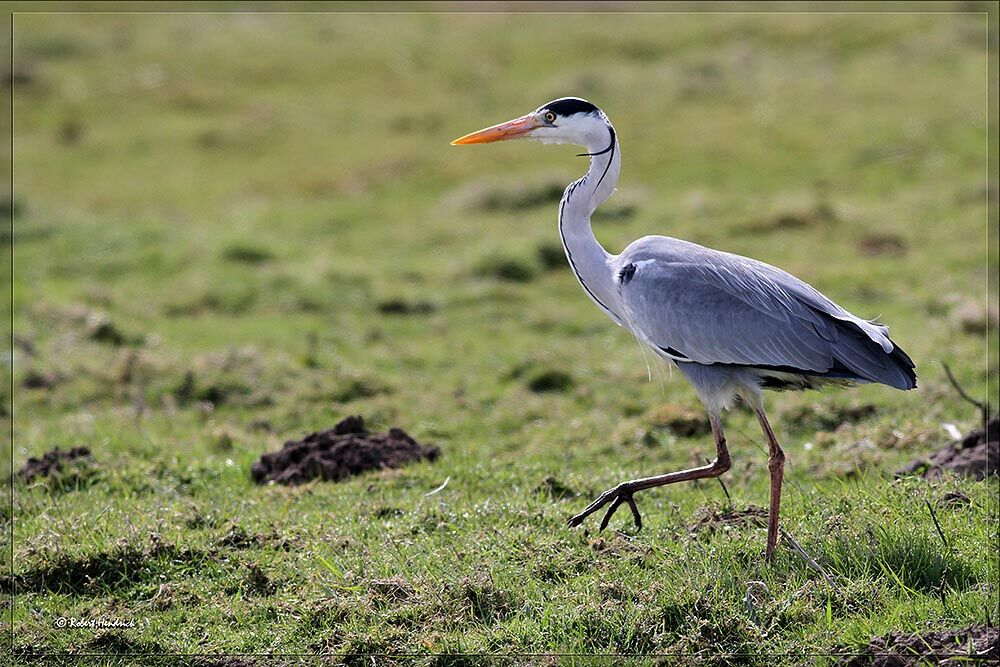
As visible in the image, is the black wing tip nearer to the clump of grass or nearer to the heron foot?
the heron foot

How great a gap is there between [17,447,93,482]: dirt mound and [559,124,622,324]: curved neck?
11.2ft

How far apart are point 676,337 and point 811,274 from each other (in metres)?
6.23

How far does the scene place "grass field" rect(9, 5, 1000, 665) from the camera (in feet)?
17.4

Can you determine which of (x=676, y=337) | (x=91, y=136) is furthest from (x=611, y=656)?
(x=91, y=136)

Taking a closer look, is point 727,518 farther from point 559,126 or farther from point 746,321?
point 559,126

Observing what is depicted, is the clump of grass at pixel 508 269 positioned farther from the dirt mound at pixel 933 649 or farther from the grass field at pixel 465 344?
the dirt mound at pixel 933 649

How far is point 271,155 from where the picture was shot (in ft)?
65.9

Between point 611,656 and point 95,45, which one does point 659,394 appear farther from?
point 95,45

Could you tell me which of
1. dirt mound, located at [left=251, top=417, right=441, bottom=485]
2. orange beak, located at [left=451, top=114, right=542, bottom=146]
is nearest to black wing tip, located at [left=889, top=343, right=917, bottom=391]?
orange beak, located at [left=451, top=114, right=542, bottom=146]

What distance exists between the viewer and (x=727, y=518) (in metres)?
6.11

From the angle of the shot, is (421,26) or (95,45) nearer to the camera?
(95,45)

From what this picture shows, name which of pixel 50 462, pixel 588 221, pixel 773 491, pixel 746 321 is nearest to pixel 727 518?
pixel 773 491

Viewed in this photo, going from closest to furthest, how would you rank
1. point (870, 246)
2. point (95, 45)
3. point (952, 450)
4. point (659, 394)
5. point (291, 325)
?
point (952, 450) < point (659, 394) < point (291, 325) < point (870, 246) < point (95, 45)

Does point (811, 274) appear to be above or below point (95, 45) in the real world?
below
